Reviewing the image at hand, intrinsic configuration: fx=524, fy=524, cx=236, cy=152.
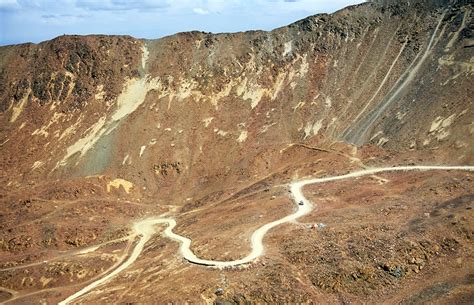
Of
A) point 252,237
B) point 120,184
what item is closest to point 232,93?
point 120,184

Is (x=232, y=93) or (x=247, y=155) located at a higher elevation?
(x=232, y=93)

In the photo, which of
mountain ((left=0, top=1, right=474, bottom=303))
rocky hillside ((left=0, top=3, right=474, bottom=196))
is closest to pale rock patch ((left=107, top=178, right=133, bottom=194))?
mountain ((left=0, top=1, right=474, bottom=303))

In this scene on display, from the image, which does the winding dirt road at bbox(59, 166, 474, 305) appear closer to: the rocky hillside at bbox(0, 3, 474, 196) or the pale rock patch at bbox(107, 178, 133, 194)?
the rocky hillside at bbox(0, 3, 474, 196)

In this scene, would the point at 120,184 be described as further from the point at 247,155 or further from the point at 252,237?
the point at 252,237

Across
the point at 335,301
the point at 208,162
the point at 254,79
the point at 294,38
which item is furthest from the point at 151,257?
the point at 294,38

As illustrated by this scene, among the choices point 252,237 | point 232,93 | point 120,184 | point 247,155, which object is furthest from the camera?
point 232,93

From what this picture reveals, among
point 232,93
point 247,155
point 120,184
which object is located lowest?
point 120,184
